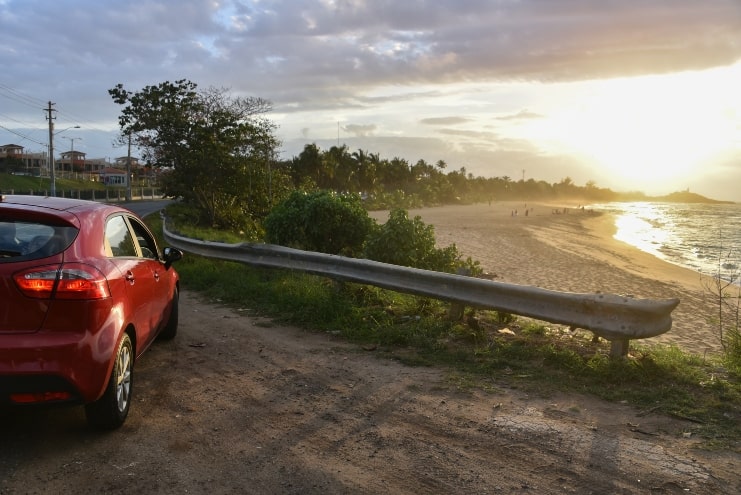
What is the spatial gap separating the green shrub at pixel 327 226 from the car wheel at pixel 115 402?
24.1 feet

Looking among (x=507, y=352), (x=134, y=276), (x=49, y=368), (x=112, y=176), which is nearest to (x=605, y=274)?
(x=507, y=352)

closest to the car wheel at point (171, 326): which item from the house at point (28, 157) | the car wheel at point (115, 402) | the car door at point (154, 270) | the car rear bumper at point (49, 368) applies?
the car door at point (154, 270)

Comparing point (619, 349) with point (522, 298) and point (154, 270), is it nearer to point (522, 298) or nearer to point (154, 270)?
point (522, 298)

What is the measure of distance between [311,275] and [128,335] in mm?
4876

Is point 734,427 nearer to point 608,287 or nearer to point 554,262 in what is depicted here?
point 608,287

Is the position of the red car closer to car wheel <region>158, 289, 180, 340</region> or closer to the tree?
car wheel <region>158, 289, 180, 340</region>

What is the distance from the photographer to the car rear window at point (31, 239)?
3855 mm

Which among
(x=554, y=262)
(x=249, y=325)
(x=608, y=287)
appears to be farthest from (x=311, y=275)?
(x=554, y=262)

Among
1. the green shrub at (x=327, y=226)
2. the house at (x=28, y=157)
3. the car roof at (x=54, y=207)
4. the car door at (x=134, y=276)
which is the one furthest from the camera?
the house at (x=28, y=157)

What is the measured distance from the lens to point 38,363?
3.65m

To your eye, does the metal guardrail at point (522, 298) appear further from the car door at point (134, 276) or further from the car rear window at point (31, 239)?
the car rear window at point (31, 239)

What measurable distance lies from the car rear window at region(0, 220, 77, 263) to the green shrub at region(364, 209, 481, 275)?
20.2 ft

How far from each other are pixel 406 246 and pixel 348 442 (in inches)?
236

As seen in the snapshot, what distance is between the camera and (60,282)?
380 centimetres
